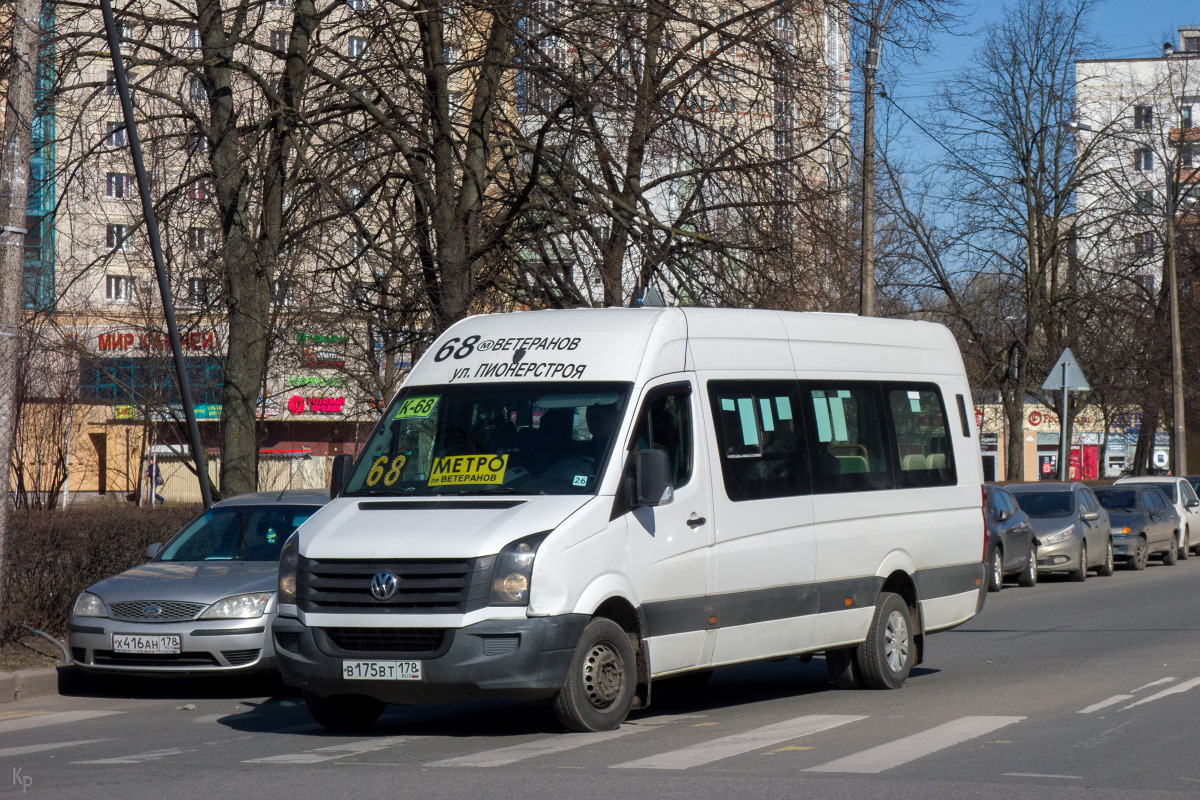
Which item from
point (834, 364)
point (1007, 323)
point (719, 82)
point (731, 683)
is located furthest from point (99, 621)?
point (1007, 323)

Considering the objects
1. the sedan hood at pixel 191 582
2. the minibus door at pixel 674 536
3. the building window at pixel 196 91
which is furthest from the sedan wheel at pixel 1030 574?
the minibus door at pixel 674 536

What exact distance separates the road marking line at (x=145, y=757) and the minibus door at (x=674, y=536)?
2.74 m

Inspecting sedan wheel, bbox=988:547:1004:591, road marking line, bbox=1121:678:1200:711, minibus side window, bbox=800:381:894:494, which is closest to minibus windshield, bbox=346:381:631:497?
minibus side window, bbox=800:381:894:494

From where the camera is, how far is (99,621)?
441 inches

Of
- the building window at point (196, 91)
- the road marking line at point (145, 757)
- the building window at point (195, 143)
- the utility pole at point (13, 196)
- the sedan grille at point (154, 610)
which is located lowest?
the road marking line at point (145, 757)

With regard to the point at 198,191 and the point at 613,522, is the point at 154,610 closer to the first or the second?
the point at 613,522

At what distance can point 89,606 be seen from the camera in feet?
37.2

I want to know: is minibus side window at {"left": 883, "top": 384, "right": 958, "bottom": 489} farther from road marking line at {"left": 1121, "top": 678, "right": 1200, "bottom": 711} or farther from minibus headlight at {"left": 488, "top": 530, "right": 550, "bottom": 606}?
minibus headlight at {"left": 488, "top": 530, "right": 550, "bottom": 606}

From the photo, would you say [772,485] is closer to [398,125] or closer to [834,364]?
[834,364]

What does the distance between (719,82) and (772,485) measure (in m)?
8.77

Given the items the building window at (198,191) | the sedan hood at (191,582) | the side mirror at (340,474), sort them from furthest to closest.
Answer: the building window at (198,191) → the sedan hood at (191,582) → the side mirror at (340,474)

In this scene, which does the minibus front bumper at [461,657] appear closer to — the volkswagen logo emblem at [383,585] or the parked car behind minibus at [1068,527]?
the volkswagen logo emblem at [383,585]

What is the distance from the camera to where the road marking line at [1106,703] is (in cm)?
962

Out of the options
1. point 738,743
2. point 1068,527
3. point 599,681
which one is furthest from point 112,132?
point 1068,527
